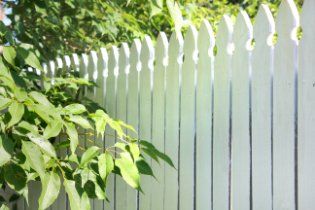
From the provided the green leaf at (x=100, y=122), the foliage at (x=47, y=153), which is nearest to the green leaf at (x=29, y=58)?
the foliage at (x=47, y=153)

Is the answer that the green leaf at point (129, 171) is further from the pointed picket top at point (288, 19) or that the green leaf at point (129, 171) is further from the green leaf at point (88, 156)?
the pointed picket top at point (288, 19)

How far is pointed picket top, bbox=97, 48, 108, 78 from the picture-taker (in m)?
3.27

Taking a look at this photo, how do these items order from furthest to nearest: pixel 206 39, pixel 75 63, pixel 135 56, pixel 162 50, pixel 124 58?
pixel 75 63
pixel 124 58
pixel 135 56
pixel 162 50
pixel 206 39

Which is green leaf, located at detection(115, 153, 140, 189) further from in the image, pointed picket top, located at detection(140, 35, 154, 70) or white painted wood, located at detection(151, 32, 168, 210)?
pointed picket top, located at detection(140, 35, 154, 70)

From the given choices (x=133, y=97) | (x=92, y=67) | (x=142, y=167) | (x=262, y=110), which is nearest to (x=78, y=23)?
(x=92, y=67)

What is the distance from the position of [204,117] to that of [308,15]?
2.37 ft

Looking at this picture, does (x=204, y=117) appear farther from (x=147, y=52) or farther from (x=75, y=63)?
(x=75, y=63)

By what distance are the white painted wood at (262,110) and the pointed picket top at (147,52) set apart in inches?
30.7

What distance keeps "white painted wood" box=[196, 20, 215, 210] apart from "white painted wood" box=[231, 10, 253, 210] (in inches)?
6.1

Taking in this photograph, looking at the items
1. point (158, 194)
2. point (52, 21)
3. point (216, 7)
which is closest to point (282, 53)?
point (158, 194)

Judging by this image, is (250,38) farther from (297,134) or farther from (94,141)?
(94,141)

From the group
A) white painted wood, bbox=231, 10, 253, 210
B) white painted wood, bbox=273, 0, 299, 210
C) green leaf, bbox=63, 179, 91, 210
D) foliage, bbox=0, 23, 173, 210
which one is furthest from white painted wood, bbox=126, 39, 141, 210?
white painted wood, bbox=273, 0, 299, 210

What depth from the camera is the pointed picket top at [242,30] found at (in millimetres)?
2225

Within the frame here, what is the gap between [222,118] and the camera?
2.32 meters
